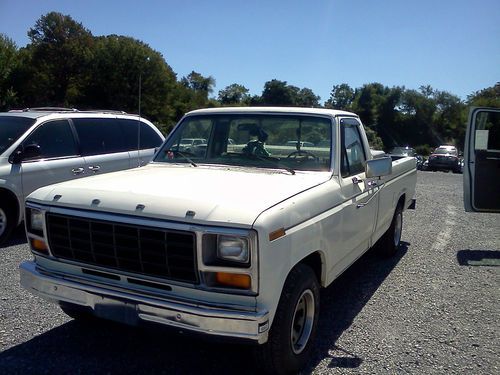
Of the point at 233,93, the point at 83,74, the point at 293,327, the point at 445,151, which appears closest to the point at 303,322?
the point at 293,327

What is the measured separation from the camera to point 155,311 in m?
2.77

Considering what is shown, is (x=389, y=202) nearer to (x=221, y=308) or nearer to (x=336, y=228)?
(x=336, y=228)

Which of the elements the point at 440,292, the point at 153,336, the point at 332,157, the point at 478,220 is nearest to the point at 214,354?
the point at 153,336

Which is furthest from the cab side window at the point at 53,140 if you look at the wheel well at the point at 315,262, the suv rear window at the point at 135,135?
the wheel well at the point at 315,262

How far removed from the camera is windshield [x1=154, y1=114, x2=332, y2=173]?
4209mm

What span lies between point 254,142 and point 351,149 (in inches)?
38.9

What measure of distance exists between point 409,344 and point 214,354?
1589 millimetres

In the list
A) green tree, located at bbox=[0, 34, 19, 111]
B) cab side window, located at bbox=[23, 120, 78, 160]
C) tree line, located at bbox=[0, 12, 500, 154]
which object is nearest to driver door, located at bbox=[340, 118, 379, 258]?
cab side window, located at bbox=[23, 120, 78, 160]

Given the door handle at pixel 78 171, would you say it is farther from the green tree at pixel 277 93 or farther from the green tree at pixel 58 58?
the green tree at pixel 277 93

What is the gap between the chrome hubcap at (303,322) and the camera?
3.28 meters

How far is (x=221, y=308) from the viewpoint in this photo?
2.70 m

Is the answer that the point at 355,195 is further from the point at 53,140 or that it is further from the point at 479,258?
the point at 53,140

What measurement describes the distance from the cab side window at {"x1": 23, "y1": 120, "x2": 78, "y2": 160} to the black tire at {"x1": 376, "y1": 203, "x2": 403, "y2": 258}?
4.65 meters

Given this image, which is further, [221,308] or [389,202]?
[389,202]
